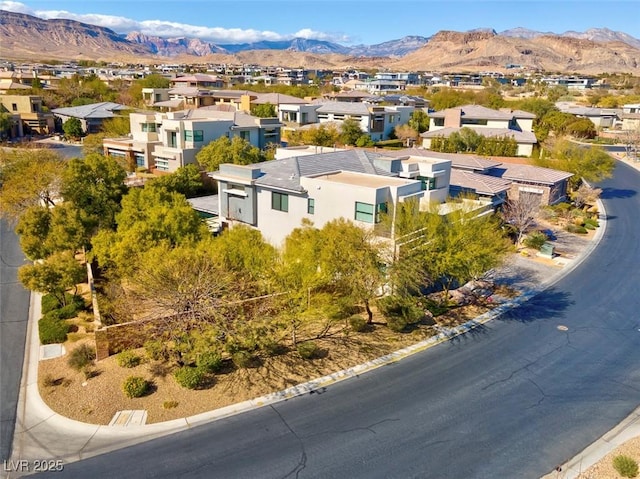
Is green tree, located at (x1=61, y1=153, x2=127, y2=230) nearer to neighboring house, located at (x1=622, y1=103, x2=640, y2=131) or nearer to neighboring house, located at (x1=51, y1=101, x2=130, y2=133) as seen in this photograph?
neighboring house, located at (x1=51, y1=101, x2=130, y2=133)

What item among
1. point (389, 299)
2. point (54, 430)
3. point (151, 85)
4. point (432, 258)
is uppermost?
point (151, 85)

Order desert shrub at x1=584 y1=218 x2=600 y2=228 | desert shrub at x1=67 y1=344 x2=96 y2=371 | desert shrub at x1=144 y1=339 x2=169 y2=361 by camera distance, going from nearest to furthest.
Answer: desert shrub at x1=144 y1=339 x2=169 y2=361 → desert shrub at x1=67 y1=344 x2=96 y2=371 → desert shrub at x1=584 y1=218 x2=600 y2=228

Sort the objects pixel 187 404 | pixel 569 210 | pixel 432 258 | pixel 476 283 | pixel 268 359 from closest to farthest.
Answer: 1. pixel 187 404
2. pixel 268 359
3. pixel 432 258
4. pixel 476 283
5. pixel 569 210

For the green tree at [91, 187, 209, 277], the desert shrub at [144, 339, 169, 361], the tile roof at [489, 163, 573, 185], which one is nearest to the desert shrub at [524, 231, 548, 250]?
the tile roof at [489, 163, 573, 185]

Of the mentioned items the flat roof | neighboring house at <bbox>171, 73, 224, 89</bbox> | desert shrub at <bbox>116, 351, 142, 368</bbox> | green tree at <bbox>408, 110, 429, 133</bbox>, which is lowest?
desert shrub at <bbox>116, 351, 142, 368</bbox>

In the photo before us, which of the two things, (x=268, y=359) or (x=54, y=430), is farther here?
(x=268, y=359)

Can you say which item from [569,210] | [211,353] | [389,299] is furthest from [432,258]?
[569,210]

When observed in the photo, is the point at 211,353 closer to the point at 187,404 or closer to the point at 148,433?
the point at 187,404
